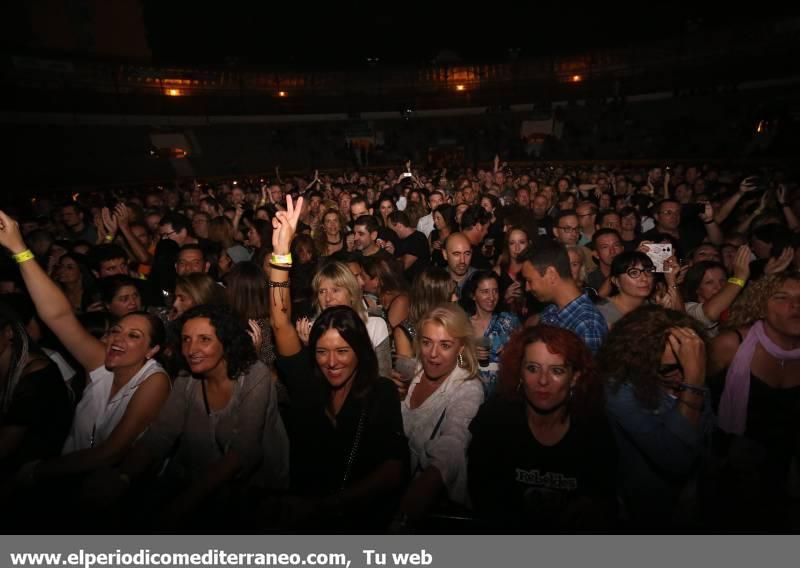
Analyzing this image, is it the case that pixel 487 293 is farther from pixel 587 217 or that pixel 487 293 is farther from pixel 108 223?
pixel 108 223

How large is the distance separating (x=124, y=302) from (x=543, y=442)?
10.9 feet

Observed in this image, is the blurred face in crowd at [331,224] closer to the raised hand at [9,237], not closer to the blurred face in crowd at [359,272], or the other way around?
the blurred face in crowd at [359,272]

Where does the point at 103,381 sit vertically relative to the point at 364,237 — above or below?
below

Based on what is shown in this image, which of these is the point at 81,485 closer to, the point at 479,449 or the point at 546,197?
the point at 479,449

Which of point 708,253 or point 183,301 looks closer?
point 183,301

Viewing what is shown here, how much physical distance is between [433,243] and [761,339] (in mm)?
4727

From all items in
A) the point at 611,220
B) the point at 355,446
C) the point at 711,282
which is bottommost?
the point at 355,446

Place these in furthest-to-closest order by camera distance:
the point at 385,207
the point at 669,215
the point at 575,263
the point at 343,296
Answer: the point at 385,207
the point at 669,215
the point at 575,263
the point at 343,296

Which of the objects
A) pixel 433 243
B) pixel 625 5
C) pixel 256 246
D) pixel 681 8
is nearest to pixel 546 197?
pixel 433 243

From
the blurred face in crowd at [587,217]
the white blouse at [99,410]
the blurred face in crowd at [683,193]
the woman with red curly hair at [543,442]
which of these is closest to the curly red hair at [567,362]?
the woman with red curly hair at [543,442]

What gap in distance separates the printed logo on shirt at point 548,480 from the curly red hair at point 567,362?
277mm

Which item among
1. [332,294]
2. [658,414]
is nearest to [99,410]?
[332,294]

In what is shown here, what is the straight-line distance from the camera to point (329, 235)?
6.43 m

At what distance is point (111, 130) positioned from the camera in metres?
22.4
